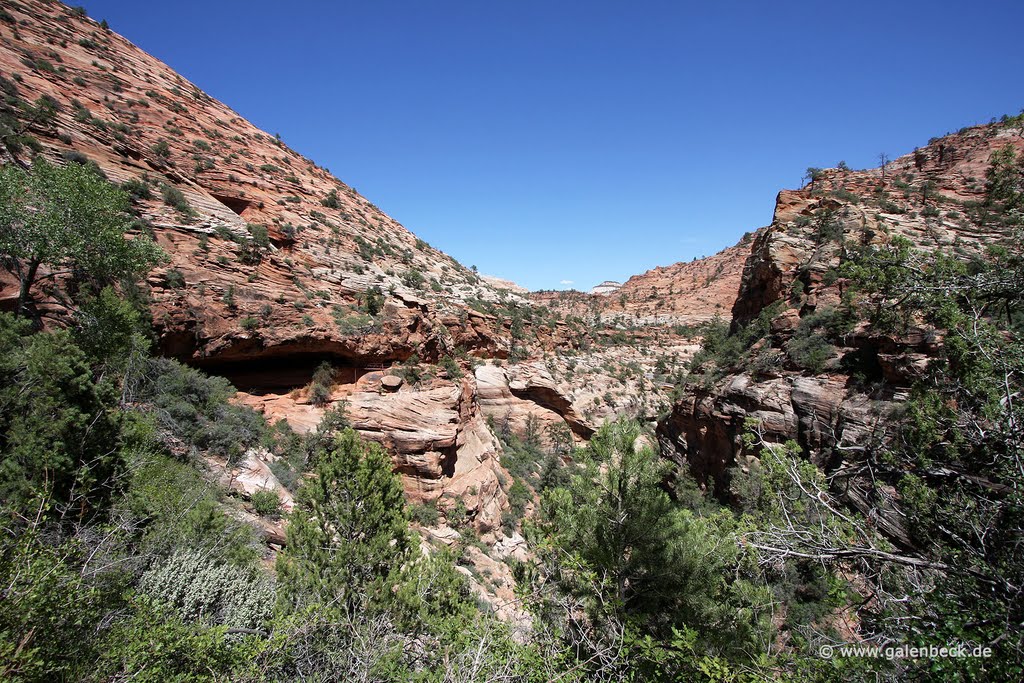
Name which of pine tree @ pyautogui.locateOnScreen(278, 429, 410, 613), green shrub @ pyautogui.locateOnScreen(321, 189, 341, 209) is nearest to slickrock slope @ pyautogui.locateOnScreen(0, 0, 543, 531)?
green shrub @ pyautogui.locateOnScreen(321, 189, 341, 209)

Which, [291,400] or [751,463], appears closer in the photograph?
[751,463]

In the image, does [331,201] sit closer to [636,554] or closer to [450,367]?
[450,367]

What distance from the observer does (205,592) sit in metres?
5.11

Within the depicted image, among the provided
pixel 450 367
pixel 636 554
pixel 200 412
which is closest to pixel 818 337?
pixel 636 554

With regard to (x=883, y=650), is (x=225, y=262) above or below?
above

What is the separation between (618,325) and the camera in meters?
42.1

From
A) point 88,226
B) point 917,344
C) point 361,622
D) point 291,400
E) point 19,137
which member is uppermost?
point 19,137

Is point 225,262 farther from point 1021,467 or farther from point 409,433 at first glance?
point 1021,467

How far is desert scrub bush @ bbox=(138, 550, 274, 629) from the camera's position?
4.95m

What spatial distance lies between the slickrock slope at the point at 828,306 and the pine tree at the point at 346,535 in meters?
10.6

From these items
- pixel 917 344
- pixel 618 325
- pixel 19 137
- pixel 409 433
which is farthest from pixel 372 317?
pixel 618 325

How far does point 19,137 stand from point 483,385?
19598 millimetres

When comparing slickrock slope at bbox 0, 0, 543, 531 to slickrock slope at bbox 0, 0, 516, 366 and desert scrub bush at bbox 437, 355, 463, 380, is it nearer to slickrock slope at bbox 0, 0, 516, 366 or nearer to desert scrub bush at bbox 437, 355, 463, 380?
slickrock slope at bbox 0, 0, 516, 366

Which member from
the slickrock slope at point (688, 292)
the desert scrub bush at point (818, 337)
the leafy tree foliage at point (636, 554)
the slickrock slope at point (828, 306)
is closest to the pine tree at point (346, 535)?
the leafy tree foliage at point (636, 554)
